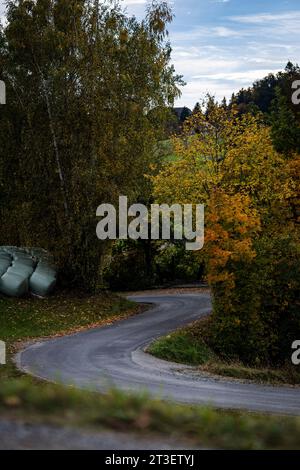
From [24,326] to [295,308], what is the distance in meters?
12.7

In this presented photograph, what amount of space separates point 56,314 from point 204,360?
30.5 ft

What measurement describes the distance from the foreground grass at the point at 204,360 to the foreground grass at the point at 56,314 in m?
5.49

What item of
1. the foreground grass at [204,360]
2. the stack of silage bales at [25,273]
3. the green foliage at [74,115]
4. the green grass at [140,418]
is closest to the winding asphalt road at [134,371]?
the foreground grass at [204,360]

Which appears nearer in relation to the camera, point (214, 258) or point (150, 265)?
point (214, 258)

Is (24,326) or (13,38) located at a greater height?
(13,38)

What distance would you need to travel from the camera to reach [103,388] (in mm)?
15016

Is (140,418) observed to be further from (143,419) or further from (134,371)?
(134,371)

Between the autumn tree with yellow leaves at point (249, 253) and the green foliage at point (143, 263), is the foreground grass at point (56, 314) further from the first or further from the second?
the green foliage at point (143, 263)

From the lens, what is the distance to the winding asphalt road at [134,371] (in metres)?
15.2

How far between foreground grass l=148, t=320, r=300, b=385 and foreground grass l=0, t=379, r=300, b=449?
12.2 m

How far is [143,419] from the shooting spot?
794 centimetres

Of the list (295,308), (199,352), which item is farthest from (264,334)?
(199,352)
